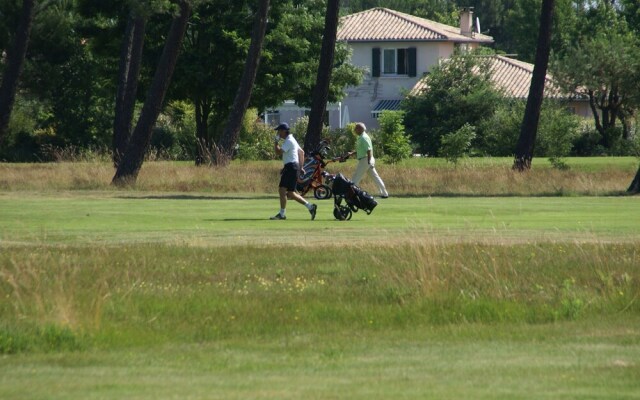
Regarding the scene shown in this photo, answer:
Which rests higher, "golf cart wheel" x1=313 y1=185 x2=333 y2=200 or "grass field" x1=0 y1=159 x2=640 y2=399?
"grass field" x1=0 y1=159 x2=640 y2=399

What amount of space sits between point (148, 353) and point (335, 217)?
1211 centimetres

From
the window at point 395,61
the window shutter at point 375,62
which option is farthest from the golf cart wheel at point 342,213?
the window at point 395,61

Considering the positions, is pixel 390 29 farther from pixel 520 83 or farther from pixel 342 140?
pixel 342 140

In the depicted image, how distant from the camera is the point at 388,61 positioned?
295ft

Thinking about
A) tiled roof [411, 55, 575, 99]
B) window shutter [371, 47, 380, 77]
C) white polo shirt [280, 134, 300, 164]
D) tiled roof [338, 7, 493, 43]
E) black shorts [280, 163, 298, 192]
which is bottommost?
black shorts [280, 163, 298, 192]

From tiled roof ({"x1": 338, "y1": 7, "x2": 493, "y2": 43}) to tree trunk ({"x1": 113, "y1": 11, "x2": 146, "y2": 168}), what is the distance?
1460 inches

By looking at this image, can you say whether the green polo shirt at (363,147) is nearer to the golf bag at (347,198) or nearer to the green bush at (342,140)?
the golf bag at (347,198)

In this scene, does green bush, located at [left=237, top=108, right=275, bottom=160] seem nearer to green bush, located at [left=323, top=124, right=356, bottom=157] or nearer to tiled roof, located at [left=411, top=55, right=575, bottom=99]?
green bush, located at [left=323, top=124, right=356, bottom=157]

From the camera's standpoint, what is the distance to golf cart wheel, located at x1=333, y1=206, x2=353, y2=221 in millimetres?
24516

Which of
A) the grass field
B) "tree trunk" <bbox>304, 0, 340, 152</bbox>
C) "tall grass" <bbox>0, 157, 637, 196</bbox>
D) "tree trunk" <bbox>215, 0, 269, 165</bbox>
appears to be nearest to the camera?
the grass field

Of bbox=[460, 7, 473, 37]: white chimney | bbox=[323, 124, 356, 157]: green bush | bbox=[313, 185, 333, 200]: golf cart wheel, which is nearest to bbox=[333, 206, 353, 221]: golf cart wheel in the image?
bbox=[313, 185, 333, 200]: golf cart wheel

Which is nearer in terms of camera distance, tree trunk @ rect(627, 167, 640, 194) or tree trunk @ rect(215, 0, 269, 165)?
tree trunk @ rect(627, 167, 640, 194)

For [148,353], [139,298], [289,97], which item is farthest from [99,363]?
[289,97]

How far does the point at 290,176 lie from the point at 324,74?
15.6 meters
